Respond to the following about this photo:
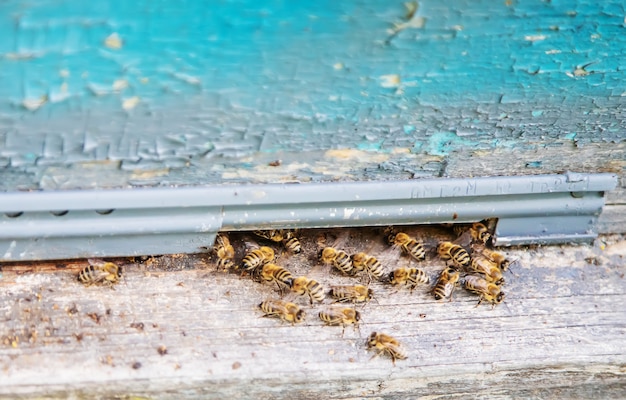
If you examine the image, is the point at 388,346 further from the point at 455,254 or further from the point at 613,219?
the point at 613,219

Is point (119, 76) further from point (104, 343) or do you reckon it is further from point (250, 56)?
point (104, 343)

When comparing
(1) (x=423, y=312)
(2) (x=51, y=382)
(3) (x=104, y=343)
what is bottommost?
(2) (x=51, y=382)

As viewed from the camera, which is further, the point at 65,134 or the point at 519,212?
the point at 519,212

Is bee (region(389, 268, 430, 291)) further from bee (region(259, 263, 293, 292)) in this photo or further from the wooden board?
bee (region(259, 263, 293, 292))

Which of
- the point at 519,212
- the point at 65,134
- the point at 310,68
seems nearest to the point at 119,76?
the point at 65,134

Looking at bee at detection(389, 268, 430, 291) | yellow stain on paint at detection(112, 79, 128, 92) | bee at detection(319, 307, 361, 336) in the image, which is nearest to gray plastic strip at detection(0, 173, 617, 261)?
bee at detection(389, 268, 430, 291)

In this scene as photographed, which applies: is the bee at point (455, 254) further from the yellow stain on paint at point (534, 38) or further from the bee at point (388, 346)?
the yellow stain on paint at point (534, 38)

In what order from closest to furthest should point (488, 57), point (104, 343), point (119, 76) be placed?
point (119, 76)
point (488, 57)
point (104, 343)
